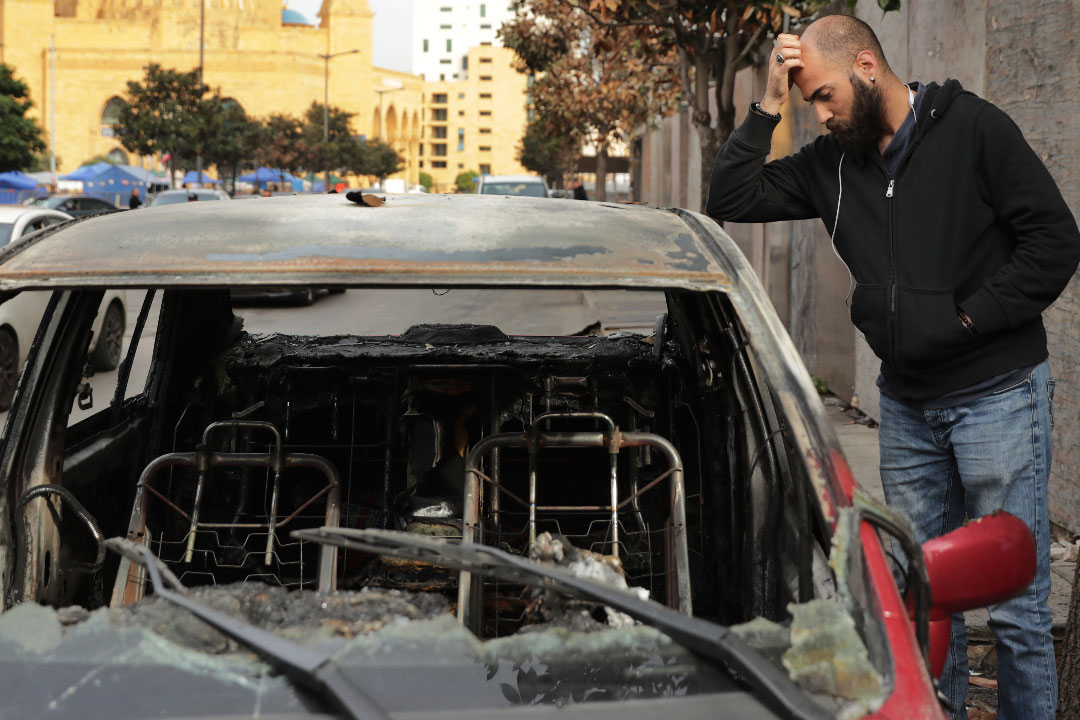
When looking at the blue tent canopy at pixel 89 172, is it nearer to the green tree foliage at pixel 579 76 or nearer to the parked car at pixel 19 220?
the green tree foliage at pixel 579 76

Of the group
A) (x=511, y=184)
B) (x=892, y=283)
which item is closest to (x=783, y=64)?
(x=892, y=283)

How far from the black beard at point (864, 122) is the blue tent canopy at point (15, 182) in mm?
47406

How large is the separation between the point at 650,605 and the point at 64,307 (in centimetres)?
187

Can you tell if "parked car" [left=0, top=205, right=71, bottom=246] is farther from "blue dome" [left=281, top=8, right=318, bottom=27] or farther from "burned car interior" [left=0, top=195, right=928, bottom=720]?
"blue dome" [left=281, top=8, right=318, bottom=27]

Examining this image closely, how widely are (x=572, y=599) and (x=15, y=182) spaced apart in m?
48.2

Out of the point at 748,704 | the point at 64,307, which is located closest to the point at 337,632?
the point at 748,704

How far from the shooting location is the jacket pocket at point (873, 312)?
9.46 feet

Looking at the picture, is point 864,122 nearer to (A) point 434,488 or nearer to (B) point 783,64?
(B) point 783,64

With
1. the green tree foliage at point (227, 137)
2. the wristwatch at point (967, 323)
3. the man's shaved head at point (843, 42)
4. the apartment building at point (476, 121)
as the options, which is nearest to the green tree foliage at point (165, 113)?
the green tree foliage at point (227, 137)

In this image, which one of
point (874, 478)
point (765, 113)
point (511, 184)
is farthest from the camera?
point (511, 184)

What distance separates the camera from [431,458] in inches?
152

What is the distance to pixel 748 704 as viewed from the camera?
1.68m

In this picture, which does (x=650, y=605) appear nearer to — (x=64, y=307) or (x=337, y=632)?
(x=337, y=632)

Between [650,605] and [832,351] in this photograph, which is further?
[832,351]
